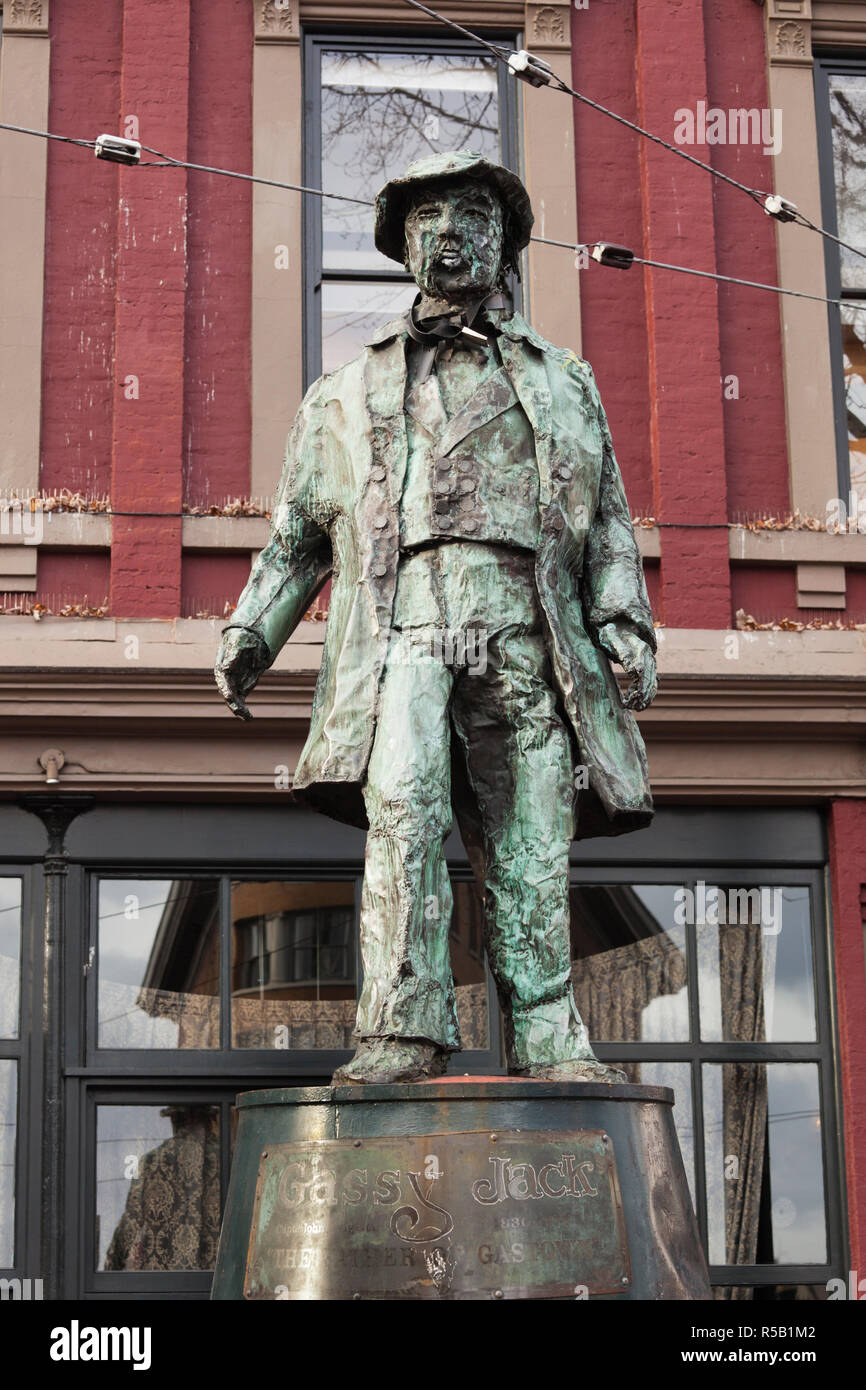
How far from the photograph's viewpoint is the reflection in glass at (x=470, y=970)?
10664 millimetres

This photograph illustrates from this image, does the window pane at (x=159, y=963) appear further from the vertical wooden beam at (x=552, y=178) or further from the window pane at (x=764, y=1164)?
the vertical wooden beam at (x=552, y=178)

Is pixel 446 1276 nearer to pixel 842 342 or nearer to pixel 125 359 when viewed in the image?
pixel 125 359

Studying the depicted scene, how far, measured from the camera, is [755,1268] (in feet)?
34.6

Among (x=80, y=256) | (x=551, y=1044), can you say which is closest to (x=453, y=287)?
(x=551, y=1044)

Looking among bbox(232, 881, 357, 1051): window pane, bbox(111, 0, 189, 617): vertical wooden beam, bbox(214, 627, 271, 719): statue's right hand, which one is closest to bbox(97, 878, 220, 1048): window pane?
bbox(232, 881, 357, 1051): window pane

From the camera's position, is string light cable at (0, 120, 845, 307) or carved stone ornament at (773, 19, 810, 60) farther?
carved stone ornament at (773, 19, 810, 60)

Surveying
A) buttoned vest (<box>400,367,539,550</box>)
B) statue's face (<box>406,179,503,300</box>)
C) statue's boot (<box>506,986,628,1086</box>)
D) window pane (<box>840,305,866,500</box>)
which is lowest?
statue's boot (<box>506,986,628,1086</box>)

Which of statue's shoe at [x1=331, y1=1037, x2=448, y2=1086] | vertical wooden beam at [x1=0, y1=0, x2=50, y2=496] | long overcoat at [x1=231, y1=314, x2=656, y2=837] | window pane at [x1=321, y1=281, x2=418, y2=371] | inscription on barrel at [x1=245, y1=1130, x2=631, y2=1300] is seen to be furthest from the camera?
window pane at [x1=321, y1=281, x2=418, y2=371]

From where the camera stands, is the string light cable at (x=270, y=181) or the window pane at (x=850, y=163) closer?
the string light cable at (x=270, y=181)

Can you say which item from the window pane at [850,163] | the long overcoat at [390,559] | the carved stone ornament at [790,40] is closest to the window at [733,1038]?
the window pane at [850,163]

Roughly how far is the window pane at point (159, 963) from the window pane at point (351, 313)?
3.16 metres

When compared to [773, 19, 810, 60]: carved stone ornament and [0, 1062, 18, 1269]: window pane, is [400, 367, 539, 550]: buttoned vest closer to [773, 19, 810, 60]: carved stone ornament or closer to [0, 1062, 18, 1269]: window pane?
[0, 1062, 18, 1269]: window pane

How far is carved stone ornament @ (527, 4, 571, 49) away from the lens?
1202 cm

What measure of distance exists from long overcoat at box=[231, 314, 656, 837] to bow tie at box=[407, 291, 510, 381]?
0.18 ft
